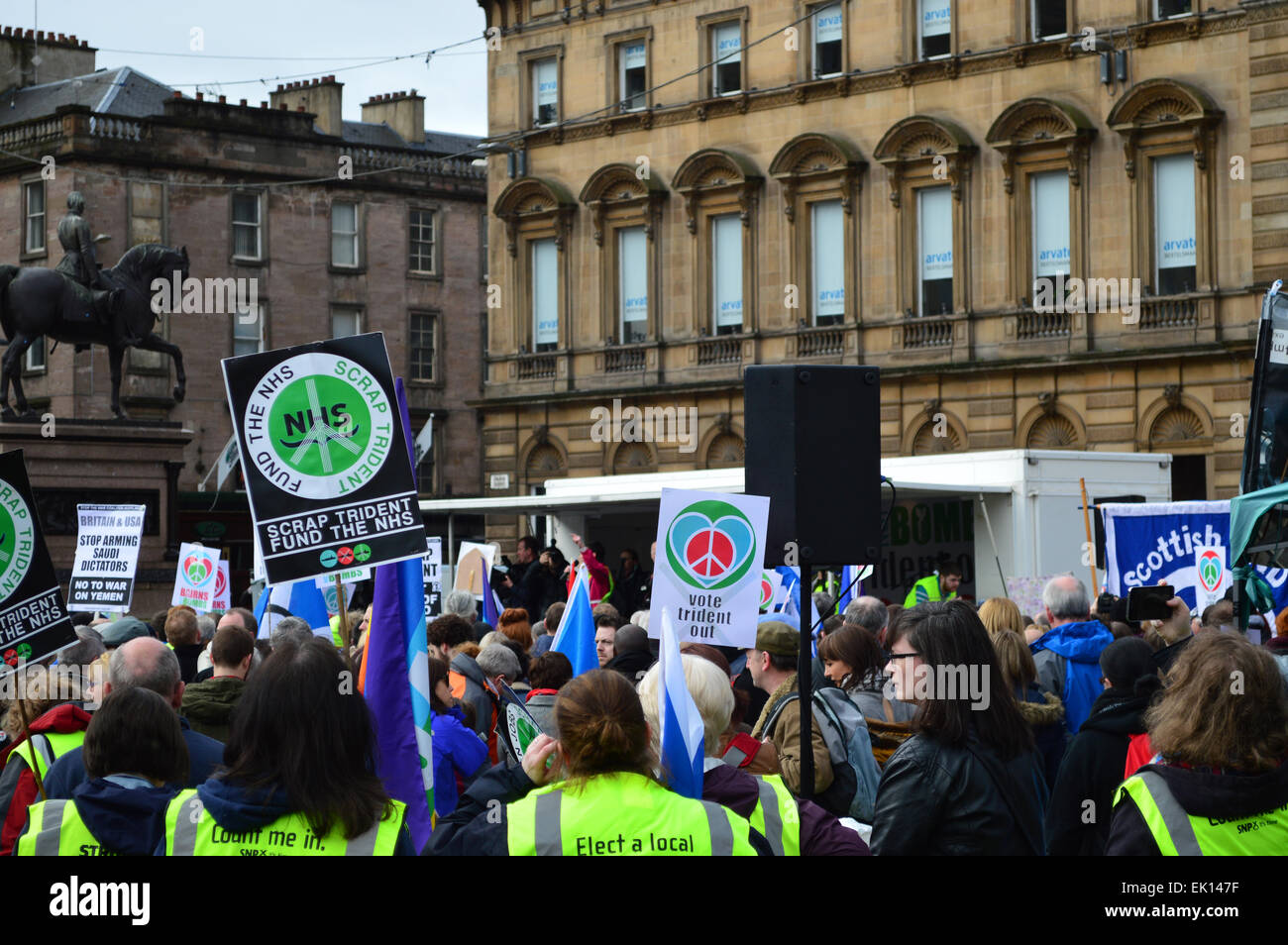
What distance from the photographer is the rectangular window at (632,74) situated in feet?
129

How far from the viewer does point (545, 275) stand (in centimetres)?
4122

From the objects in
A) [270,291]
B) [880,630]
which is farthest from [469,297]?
[880,630]

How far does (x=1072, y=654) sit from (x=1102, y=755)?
11.0 feet

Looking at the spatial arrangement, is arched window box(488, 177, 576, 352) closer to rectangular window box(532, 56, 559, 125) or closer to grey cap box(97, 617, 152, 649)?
rectangular window box(532, 56, 559, 125)

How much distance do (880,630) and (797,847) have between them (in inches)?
208

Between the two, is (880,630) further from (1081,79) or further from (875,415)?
(1081,79)

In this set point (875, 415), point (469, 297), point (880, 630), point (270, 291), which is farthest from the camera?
point (469, 297)

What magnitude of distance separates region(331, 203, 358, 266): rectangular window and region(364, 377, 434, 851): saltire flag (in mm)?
47760

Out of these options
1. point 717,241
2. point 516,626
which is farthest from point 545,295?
point 516,626

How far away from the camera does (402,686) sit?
7.49 meters

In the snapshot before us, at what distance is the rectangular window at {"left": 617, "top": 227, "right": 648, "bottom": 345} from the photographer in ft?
130

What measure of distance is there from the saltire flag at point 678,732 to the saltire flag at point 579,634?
586cm

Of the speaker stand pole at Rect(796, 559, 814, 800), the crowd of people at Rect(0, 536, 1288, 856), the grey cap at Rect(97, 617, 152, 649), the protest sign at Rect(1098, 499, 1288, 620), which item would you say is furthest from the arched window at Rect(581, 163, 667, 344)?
the speaker stand pole at Rect(796, 559, 814, 800)

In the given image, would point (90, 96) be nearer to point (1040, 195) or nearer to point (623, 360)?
point (623, 360)
